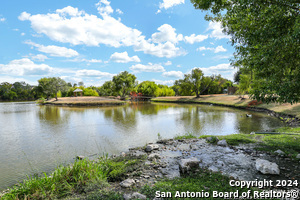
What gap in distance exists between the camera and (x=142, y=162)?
6.61 m

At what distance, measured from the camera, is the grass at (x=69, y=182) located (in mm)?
4645

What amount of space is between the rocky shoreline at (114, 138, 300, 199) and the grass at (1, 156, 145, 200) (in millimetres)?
513

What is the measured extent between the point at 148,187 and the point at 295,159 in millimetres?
5589

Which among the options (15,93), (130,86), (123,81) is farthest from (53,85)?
(15,93)

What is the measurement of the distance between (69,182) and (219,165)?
5.14 m

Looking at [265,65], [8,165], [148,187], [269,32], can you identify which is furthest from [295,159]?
[8,165]

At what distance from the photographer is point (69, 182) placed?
206 inches

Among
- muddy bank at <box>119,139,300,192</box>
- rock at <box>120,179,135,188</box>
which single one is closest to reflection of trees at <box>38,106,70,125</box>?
muddy bank at <box>119,139,300,192</box>

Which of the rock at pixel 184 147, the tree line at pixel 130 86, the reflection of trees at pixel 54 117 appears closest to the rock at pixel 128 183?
the rock at pixel 184 147

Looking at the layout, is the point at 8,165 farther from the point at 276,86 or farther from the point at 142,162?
the point at 276,86

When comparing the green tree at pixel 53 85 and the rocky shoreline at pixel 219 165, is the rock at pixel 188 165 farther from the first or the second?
the green tree at pixel 53 85

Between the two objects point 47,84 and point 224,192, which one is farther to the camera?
point 47,84

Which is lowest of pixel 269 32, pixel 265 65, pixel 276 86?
pixel 276 86

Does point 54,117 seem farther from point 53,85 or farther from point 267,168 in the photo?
point 53,85
